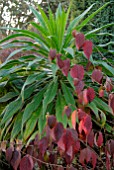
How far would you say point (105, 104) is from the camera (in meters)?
2.61

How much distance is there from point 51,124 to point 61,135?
6 cm

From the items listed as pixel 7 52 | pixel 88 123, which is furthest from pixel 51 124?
pixel 7 52

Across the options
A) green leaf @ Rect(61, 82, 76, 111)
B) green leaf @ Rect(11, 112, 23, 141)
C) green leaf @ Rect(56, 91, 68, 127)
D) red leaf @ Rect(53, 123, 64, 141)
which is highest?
red leaf @ Rect(53, 123, 64, 141)

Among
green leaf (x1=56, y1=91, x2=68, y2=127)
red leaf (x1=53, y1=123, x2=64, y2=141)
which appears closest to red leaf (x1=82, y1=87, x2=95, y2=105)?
red leaf (x1=53, y1=123, x2=64, y2=141)

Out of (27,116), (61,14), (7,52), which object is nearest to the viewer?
(27,116)

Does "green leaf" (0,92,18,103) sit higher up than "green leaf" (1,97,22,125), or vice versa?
"green leaf" (0,92,18,103)

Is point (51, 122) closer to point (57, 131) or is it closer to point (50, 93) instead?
point (57, 131)

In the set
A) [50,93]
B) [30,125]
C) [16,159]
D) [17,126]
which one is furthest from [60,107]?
Answer: [16,159]

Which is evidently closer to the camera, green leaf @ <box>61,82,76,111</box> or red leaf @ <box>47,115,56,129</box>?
red leaf @ <box>47,115,56,129</box>

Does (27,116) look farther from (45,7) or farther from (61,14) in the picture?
(45,7)

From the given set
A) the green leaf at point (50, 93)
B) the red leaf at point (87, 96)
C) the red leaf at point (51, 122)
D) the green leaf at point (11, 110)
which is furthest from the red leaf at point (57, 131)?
the green leaf at point (11, 110)

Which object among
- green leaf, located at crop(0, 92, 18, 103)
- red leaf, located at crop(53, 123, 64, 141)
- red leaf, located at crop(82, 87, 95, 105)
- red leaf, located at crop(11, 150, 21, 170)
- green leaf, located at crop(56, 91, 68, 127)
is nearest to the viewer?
red leaf, located at crop(53, 123, 64, 141)

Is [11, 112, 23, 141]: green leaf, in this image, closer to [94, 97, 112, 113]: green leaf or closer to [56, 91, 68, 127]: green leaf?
[56, 91, 68, 127]: green leaf

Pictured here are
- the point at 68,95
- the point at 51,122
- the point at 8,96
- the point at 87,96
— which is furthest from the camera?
the point at 8,96
